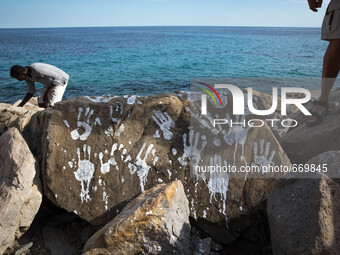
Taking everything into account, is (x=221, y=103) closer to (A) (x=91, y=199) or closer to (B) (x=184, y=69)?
(A) (x=91, y=199)

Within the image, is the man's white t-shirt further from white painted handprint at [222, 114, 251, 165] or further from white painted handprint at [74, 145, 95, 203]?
white painted handprint at [222, 114, 251, 165]

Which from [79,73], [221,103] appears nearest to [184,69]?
[79,73]

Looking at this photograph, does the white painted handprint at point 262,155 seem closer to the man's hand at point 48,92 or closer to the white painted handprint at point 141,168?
the white painted handprint at point 141,168

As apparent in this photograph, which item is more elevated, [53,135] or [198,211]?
[53,135]

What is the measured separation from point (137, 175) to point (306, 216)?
5.42 feet

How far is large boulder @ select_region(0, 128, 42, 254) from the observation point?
2.95 m

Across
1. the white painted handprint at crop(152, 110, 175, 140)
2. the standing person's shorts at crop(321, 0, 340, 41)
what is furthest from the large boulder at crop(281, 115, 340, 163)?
the white painted handprint at crop(152, 110, 175, 140)

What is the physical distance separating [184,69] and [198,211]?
19.9 metres

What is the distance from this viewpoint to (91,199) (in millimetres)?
3193

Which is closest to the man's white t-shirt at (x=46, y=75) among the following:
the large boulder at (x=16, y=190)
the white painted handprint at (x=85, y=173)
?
the large boulder at (x=16, y=190)

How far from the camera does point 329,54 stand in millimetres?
3539

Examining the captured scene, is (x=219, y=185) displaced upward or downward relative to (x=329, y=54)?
downward

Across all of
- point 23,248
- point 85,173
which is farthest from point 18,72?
point 23,248

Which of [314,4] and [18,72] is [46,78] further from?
Answer: [314,4]
